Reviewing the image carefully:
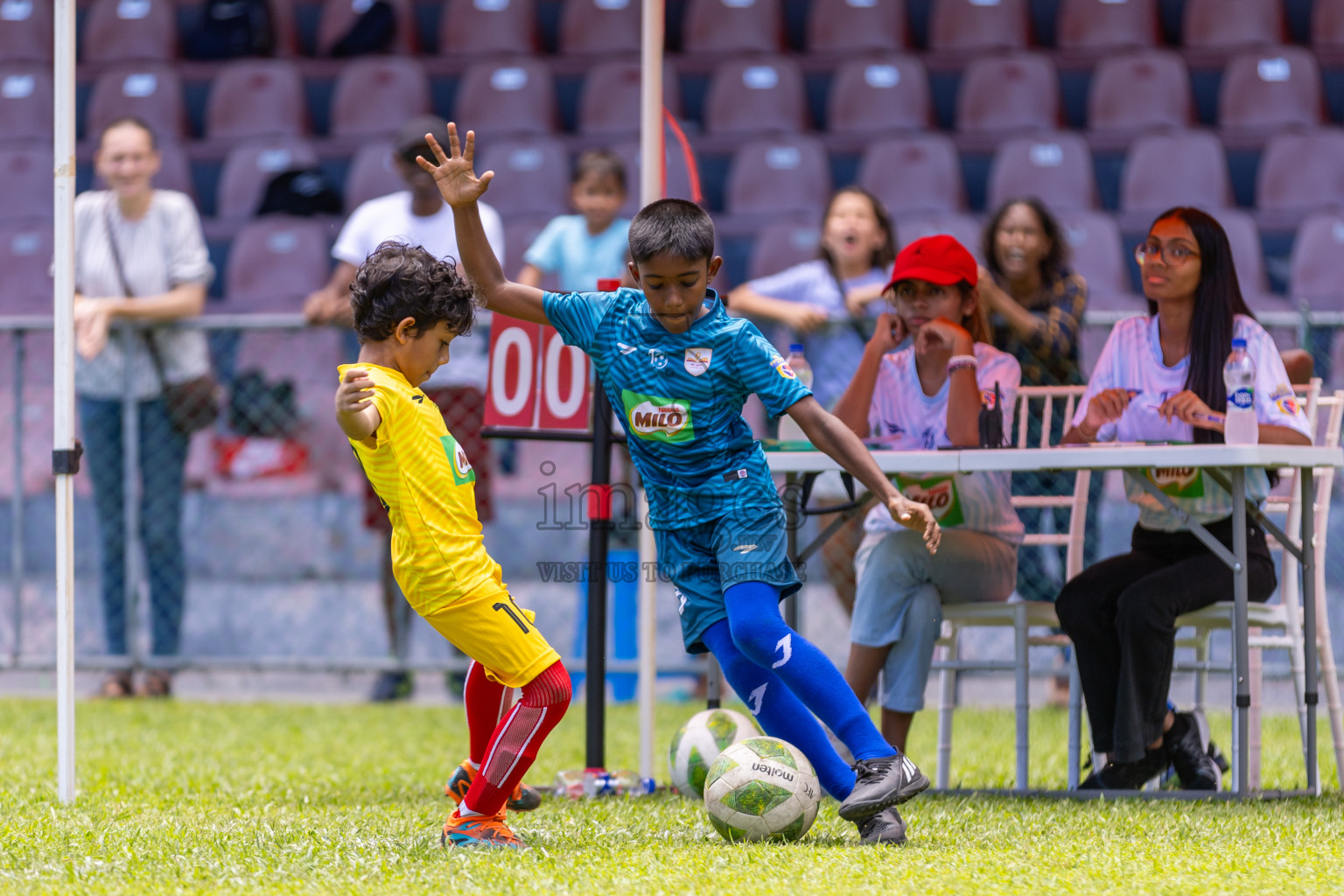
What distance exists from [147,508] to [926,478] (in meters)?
3.65

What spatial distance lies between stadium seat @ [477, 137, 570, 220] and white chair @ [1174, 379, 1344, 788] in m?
5.57

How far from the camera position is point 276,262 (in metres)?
9.21

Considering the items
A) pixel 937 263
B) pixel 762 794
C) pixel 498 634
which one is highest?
pixel 937 263

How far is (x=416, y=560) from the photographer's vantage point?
326cm

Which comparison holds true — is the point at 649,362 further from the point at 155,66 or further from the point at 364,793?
the point at 155,66

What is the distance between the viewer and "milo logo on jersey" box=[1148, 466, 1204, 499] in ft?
13.8

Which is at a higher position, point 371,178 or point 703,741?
point 371,178

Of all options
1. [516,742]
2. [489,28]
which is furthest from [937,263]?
[489,28]

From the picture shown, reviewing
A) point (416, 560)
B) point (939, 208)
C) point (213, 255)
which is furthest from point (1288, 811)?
point (213, 255)

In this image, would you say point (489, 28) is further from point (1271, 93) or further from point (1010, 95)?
point (1271, 93)

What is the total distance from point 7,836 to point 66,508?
2.70 ft

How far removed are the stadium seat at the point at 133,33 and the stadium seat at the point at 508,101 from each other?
2.28 m

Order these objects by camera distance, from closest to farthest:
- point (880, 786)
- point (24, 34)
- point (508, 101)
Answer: point (880, 786) → point (508, 101) → point (24, 34)

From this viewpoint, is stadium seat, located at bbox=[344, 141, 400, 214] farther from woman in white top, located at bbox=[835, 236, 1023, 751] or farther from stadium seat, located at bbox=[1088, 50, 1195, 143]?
woman in white top, located at bbox=[835, 236, 1023, 751]
